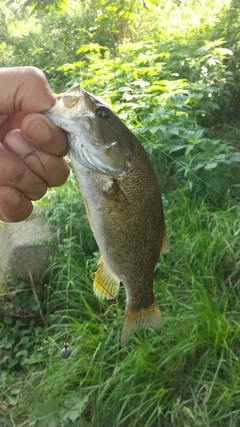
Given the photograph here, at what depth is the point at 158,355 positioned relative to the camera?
265cm

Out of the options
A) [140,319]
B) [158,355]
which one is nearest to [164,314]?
[158,355]

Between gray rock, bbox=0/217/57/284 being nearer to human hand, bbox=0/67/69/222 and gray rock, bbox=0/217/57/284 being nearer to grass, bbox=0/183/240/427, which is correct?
grass, bbox=0/183/240/427

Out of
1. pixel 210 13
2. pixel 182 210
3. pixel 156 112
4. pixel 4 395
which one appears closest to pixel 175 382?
pixel 4 395

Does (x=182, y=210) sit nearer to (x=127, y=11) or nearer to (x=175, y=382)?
(x=175, y=382)

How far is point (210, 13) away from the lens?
796cm

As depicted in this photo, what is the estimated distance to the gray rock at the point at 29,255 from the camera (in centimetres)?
350

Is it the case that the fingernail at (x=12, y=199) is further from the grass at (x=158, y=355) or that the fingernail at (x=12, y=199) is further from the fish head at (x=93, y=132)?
the grass at (x=158, y=355)

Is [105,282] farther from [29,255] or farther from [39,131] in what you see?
[29,255]

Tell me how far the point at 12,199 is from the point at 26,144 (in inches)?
7.3

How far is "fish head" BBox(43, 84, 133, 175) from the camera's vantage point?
1242 mm

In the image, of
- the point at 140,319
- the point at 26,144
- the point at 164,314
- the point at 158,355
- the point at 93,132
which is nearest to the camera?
the point at 93,132

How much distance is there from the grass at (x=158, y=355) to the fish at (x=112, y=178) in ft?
2.83

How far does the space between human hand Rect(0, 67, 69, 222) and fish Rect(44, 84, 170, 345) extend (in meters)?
0.06

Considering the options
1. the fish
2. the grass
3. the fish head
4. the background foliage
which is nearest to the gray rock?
the background foliage
